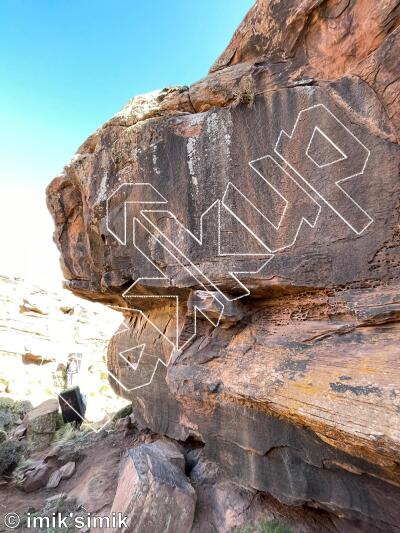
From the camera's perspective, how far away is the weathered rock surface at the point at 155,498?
518 cm

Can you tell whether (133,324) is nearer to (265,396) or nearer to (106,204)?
(106,204)

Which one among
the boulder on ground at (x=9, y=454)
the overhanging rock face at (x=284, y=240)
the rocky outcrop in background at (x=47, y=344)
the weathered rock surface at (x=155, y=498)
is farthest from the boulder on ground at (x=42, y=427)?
the overhanging rock face at (x=284, y=240)

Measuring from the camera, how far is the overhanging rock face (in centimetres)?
381

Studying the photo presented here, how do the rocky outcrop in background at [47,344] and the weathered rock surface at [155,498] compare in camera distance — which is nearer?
the weathered rock surface at [155,498]

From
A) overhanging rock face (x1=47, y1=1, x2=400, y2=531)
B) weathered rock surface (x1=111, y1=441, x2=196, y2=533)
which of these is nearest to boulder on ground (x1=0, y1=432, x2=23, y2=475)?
weathered rock surface (x1=111, y1=441, x2=196, y2=533)

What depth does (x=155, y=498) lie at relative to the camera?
533cm

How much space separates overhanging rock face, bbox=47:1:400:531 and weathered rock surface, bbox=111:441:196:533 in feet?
3.14

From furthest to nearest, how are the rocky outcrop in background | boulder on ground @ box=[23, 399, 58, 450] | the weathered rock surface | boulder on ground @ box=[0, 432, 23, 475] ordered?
the rocky outcrop in background → boulder on ground @ box=[23, 399, 58, 450] → boulder on ground @ box=[0, 432, 23, 475] → the weathered rock surface

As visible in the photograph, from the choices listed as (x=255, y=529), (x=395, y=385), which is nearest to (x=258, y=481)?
(x=255, y=529)

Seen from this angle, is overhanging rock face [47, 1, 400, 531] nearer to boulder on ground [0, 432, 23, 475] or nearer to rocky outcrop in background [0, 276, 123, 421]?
boulder on ground [0, 432, 23, 475]

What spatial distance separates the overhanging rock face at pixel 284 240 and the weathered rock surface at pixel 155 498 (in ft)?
3.14

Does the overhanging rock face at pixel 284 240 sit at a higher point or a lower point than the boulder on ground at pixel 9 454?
higher

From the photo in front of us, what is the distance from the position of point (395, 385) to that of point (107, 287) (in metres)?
6.40

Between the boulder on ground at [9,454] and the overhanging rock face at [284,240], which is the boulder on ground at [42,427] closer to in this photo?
the boulder on ground at [9,454]
